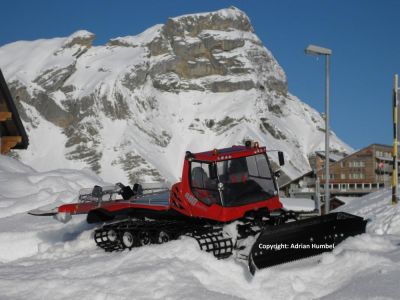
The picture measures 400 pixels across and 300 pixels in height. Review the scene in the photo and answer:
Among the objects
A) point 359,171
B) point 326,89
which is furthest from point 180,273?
point 359,171

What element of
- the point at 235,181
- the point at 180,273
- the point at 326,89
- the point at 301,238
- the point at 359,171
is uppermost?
the point at 326,89

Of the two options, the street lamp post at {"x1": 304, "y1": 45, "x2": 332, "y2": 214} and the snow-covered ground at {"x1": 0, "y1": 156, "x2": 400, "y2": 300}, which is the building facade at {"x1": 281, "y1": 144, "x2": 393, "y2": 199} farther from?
the snow-covered ground at {"x1": 0, "y1": 156, "x2": 400, "y2": 300}

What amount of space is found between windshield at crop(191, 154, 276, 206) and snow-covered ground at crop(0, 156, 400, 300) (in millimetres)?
1514

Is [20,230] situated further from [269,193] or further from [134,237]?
[269,193]

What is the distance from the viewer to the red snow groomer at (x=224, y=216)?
1006cm

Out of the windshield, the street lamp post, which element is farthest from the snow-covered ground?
the street lamp post

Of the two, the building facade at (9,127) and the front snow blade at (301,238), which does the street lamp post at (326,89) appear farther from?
the building facade at (9,127)

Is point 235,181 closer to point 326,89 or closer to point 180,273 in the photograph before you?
point 180,273

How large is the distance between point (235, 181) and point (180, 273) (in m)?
3.46

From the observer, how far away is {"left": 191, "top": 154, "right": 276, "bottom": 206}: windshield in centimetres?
1124

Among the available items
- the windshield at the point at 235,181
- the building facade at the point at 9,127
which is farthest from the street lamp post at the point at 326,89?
the building facade at the point at 9,127

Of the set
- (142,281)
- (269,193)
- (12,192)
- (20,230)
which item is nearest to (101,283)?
(142,281)

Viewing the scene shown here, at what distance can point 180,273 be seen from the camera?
27.7ft

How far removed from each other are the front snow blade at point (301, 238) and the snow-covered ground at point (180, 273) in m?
0.18
